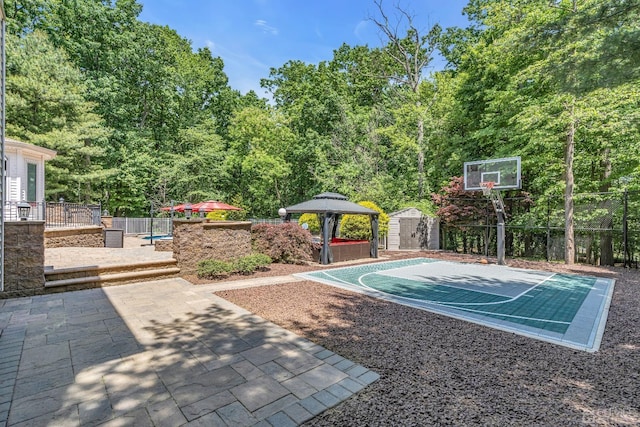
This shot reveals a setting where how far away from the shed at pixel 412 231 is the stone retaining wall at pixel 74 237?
45.2ft

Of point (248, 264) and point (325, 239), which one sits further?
point (325, 239)

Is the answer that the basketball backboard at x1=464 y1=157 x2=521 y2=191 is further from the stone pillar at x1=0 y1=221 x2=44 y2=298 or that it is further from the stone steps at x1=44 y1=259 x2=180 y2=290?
the stone pillar at x1=0 y1=221 x2=44 y2=298

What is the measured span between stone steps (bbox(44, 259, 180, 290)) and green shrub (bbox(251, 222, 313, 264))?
3.03m

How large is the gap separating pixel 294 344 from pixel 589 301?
6405 millimetres

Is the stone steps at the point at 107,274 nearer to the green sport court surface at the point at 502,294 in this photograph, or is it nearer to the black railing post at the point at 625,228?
the green sport court surface at the point at 502,294

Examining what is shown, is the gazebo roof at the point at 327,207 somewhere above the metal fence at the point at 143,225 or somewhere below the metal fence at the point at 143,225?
above

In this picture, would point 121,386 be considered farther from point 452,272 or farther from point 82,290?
point 452,272

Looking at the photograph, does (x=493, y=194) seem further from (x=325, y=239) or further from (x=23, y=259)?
(x=23, y=259)

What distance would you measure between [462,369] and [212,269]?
5935mm

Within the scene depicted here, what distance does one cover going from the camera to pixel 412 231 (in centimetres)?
1658

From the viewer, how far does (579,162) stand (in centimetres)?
1268

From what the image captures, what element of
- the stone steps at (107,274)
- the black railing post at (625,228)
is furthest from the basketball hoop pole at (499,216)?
the stone steps at (107,274)

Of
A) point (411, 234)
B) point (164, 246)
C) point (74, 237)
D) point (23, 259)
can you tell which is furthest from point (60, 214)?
point (411, 234)

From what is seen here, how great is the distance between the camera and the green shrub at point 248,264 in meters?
7.99
